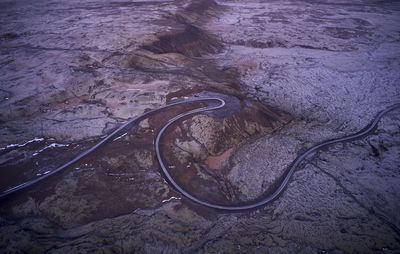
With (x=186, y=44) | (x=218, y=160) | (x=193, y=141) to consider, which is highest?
(x=186, y=44)

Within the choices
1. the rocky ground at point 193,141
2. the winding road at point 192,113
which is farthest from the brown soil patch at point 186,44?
the winding road at point 192,113

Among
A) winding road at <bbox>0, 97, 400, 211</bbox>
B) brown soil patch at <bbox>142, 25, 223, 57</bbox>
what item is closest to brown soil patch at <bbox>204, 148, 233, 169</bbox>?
winding road at <bbox>0, 97, 400, 211</bbox>

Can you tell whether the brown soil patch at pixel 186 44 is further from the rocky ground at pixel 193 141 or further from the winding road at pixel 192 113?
the winding road at pixel 192 113

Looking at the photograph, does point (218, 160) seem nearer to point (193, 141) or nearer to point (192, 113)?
point (193, 141)

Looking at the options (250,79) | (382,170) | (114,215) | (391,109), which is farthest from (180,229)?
(391,109)

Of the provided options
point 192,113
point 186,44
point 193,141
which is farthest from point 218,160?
point 186,44

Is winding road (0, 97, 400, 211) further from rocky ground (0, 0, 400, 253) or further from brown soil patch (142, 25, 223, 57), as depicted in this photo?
brown soil patch (142, 25, 223, 57)

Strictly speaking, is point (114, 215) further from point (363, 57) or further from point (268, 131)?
point (363, 57)

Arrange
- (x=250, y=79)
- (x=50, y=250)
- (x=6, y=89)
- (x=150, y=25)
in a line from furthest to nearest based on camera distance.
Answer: (x=150, y=25) < (x=250, y=79) < (x=6, y=89) < (x=50, y=250)
